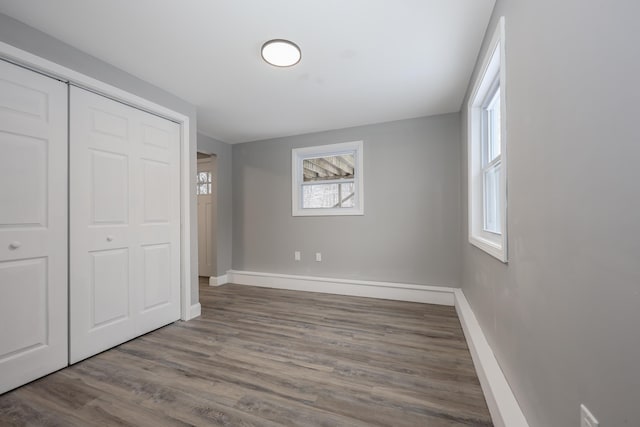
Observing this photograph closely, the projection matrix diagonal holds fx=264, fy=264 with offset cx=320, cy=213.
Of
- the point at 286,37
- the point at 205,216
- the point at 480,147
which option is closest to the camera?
the point at 286,37

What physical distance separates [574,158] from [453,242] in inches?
106

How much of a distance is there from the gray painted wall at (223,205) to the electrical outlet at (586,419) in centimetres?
425

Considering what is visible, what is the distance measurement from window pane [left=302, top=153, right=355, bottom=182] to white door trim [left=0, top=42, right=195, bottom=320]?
5.74 feet

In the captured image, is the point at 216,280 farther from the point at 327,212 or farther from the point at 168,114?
the point at 168,114

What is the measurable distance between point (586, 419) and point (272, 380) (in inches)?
61.5

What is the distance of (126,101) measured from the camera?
91.0 inches

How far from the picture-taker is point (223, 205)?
438 centimetres

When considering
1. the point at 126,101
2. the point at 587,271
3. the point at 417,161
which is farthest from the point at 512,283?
the point at 126,101

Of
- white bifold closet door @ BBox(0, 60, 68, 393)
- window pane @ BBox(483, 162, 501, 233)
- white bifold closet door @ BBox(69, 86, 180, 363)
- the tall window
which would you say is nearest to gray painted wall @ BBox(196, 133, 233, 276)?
the tall window

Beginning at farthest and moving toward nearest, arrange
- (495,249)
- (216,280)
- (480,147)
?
(216,280) < (480,147) < (495,249)

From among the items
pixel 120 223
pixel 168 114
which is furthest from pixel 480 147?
pixel 120 223

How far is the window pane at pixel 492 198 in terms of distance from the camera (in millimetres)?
2070

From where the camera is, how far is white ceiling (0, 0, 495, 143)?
1.63 metres

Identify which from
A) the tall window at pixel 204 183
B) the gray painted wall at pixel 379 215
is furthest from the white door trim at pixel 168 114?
the tall window at pixel 204 183
